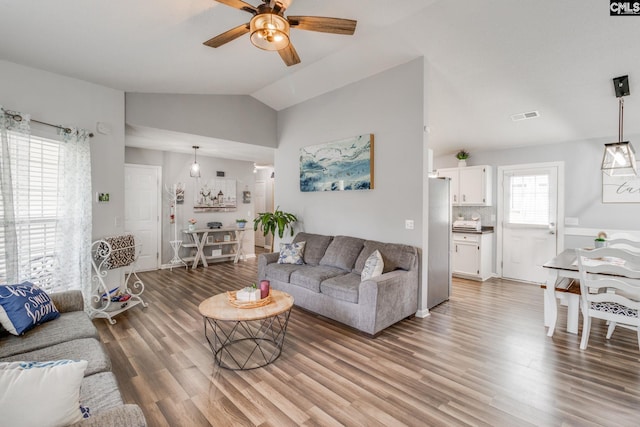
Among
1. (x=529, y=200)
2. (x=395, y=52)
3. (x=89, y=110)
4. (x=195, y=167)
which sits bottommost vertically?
(x=529, y=200)

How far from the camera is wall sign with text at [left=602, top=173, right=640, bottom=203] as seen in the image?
169 inches

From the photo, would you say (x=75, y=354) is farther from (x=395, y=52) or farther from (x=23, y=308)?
(x=395, y=52)

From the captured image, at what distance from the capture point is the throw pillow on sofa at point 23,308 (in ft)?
6.59

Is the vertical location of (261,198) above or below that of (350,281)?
above

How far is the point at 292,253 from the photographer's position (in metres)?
4.41

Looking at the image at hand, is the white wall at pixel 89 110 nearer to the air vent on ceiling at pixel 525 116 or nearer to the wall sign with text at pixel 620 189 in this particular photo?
the air vent on ceiling at pixel 525 116

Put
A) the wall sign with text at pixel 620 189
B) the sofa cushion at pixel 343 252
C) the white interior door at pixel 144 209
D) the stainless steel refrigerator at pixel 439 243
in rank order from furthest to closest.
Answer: the white interior door at pixel 144 209 → the wall sign with text at pixel 620 189 → the sofa cushion at pixel 343 252 → the stainless steel refrigerator at pixel 439 243

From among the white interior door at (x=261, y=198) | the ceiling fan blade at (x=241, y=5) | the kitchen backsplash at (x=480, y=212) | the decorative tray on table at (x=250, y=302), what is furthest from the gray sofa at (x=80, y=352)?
the white interior door at (x=261, y=198)

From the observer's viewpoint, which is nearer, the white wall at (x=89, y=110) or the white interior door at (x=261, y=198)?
the white wall at (x=89, y=110)

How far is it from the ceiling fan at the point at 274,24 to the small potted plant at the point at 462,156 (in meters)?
4.33

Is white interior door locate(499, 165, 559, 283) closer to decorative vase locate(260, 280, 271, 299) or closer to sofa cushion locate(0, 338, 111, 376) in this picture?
decorative vase locate(260, 280, 271, 299)

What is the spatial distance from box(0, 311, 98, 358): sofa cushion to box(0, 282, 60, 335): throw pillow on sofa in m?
0.05

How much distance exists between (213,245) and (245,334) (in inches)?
162

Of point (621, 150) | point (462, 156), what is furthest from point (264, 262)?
point (621, 150)
